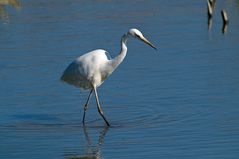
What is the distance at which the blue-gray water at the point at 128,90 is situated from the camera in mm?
11219

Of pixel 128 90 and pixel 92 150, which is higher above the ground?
pixel 92 150

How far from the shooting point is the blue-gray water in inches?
442

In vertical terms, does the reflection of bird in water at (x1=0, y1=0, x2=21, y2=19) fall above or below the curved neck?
below

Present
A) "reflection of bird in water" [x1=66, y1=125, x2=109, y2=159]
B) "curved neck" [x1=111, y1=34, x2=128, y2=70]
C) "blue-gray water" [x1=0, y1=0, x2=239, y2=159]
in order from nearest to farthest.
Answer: "reflection of bird in water" [x1=66, y1=125, x2=109, y2=159] < "blue-gray water" [x1=0, y1=0, x2=239, y2=159] < "curved neck" [x1=111, y1=34, x2=128, y2=70]

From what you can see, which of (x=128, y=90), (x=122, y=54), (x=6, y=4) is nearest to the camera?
(x=122, y=54)

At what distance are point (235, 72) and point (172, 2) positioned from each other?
→ 1042 cm

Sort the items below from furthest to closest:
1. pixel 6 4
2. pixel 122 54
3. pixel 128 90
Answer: pixel 6 4 → pixel 128 90 → pixel 122 54

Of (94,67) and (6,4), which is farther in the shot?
(6,4)

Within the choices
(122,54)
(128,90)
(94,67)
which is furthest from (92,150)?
(128,90)

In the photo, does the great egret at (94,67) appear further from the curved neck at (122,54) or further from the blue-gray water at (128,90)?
the blue-gray water at (128,90)

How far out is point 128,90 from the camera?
48.0 ft

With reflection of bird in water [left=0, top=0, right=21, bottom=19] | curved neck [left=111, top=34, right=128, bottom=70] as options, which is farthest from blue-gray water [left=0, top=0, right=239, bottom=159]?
reflection of bird in water [left=0, top=0, right=21, bottom=19]

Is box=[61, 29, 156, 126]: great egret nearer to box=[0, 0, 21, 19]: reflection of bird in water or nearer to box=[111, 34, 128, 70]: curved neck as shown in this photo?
box=[111, 34, 128, 70]: curved neck

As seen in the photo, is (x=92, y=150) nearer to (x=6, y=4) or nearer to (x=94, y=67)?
→ (x=94, y=67)
